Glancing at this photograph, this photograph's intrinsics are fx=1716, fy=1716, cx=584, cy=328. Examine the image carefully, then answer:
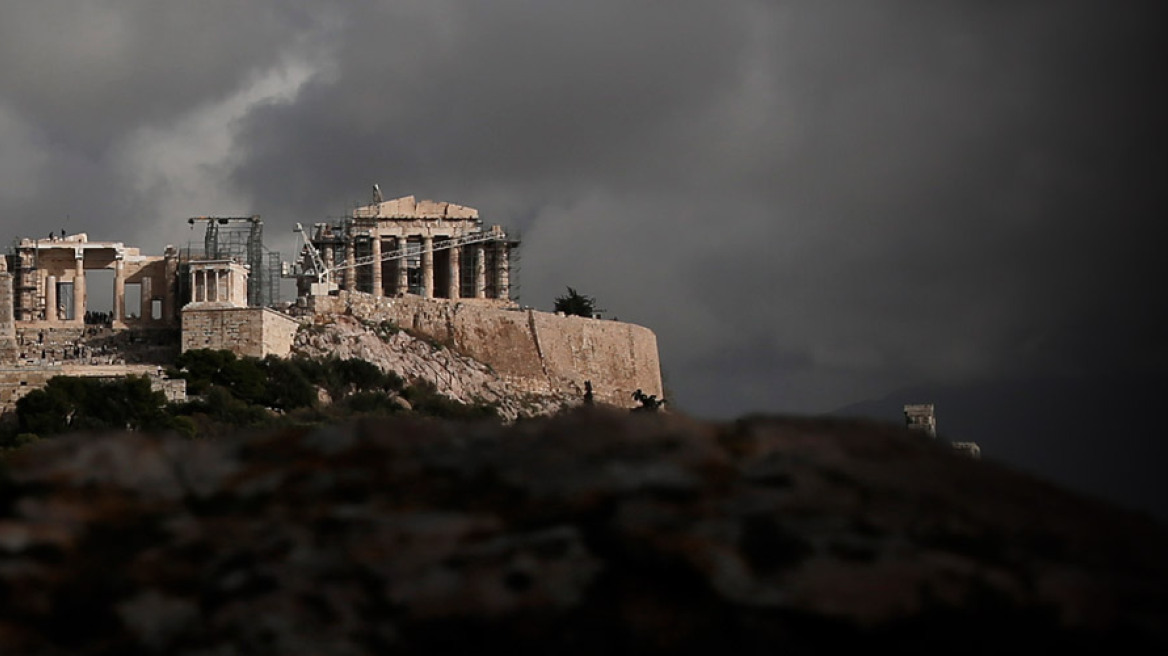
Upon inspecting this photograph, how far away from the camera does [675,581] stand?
425cm

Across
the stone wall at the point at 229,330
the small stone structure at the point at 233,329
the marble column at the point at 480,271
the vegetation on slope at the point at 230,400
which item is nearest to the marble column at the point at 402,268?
the marble column at the point at 480,271

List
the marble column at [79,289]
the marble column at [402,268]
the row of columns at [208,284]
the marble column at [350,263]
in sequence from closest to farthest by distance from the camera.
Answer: the row of columns at [208,284], the marble column at [79,289], the marble column at [402,268], the marble column at [350,263]

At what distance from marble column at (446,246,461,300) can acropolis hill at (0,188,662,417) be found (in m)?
0.09

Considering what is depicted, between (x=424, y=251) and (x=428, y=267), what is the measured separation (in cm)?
87

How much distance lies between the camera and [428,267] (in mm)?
65188

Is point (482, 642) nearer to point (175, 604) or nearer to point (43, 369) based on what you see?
point (175, 604)

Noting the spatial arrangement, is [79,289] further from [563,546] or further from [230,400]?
[563,546]

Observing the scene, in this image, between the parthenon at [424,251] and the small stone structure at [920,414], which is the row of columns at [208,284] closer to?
the parthenon at [424,251]

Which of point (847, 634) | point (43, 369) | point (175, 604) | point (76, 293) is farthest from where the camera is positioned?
point (76, 293)

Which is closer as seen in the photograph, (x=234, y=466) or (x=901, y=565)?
(x=901, y=565)

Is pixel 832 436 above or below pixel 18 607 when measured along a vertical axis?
above

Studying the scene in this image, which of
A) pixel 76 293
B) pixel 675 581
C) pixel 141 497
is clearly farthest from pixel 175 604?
pixel 76 293

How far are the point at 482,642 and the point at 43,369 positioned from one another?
4296 cm

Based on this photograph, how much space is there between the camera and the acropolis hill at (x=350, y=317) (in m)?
49.5
